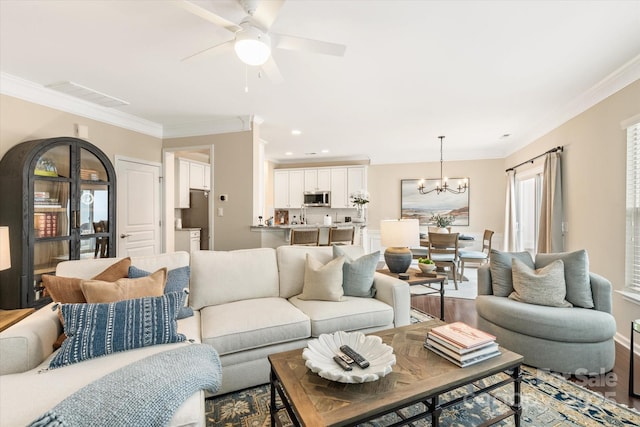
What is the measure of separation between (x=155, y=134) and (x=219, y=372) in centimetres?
431

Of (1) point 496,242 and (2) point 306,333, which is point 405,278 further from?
(1) point 496,242

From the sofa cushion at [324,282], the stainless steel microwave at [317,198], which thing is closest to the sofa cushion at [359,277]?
the sofa cushion at [324,282]

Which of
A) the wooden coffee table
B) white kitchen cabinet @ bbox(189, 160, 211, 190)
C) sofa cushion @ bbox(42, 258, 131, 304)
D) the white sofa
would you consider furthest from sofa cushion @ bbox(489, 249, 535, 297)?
white kitchen cabinet @ bbox(189, 160, 211, 190)

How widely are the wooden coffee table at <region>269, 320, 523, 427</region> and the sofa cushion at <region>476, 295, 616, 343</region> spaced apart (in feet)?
2.86

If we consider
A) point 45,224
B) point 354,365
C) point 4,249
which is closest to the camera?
point 354,365

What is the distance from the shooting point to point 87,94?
11.0 ft

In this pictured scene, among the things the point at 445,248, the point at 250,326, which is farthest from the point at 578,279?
the point at 250,326

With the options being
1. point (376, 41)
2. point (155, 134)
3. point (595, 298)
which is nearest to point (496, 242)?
point (595, 298)

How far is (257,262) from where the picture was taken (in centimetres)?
262

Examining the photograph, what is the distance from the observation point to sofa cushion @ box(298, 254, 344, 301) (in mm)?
2439

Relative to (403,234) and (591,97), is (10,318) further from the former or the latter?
(591,97)

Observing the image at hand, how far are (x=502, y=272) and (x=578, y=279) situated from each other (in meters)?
0.52

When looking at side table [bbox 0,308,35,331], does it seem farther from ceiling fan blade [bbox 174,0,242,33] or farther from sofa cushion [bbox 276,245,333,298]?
ceiling fan blade [bbox 174,0,242,33]

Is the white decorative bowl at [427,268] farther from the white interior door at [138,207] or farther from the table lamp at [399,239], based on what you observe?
the white interior door at [138,207]
